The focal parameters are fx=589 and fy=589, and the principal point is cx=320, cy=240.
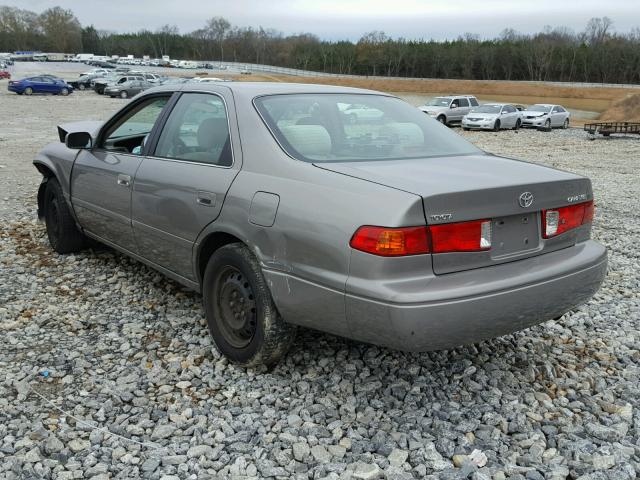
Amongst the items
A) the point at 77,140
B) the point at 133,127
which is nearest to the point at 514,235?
the point at 133,127

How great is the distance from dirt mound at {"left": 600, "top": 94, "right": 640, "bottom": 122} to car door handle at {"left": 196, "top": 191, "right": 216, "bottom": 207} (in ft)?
154

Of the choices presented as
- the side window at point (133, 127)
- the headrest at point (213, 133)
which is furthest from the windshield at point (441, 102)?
the headrest at point (213, 133)

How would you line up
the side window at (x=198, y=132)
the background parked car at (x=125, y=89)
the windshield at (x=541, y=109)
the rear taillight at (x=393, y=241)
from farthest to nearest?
the background parked car at (x=125, y=89), the windshield at (x=541, y=109), the side window at (x=198, y=132), the rear taillight at (x=393, y=241)

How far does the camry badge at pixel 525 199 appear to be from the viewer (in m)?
2.83

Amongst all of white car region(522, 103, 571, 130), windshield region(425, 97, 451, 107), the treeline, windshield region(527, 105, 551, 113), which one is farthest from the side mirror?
the treeline

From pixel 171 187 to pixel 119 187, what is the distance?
782mm

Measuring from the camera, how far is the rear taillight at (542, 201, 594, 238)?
303 centimetres

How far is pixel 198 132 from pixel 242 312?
4.04ft

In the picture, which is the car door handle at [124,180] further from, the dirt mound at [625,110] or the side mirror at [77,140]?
the dirt mound at [625,110]

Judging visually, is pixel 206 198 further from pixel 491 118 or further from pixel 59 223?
pixel 491 118

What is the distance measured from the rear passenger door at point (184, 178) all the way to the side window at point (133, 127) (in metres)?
0.31

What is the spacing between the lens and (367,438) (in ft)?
9.17

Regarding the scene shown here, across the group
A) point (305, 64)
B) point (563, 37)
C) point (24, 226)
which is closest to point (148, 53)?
point (305, 64)

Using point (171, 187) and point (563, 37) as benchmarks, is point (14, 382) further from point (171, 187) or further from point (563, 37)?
point (563, 37)
